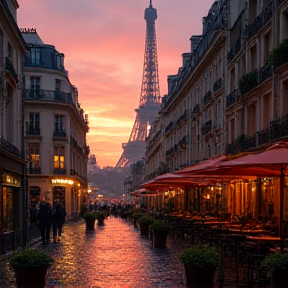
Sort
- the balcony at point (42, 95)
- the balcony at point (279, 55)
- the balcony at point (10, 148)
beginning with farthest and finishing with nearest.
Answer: the balcony at point (42, 95) → the balcony at point (10, 148) → the balcony at point (279, 55)

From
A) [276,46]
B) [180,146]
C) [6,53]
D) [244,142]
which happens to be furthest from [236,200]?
[180,146]

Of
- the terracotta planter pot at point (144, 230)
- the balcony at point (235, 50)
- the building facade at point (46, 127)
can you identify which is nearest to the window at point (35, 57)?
the building facade at point (46, 127)

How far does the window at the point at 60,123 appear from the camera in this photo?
6450cm

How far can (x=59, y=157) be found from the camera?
64.2 meters

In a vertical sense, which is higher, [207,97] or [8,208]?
[207,97]

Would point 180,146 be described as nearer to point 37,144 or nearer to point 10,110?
point 37,144

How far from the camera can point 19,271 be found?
12180 mm

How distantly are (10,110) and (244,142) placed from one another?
12.1 m

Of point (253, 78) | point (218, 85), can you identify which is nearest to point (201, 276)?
point (253, 78)

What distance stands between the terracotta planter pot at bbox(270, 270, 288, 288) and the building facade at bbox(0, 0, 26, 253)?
49.9 feet

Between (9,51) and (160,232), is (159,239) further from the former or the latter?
(9,51)

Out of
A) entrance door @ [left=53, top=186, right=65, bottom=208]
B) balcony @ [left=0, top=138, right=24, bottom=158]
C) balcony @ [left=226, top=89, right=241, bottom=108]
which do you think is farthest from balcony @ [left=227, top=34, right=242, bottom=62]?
entrance door @ [left=53, top=186, right=65, bottom=208]

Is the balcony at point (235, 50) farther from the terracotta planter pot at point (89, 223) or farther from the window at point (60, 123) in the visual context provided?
the window at point (60, 123)

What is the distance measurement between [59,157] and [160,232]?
41407 millimetres
